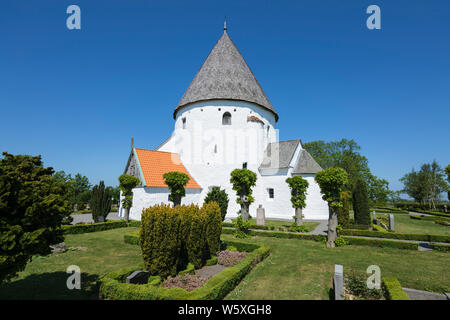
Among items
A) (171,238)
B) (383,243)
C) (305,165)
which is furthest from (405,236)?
(171,238)

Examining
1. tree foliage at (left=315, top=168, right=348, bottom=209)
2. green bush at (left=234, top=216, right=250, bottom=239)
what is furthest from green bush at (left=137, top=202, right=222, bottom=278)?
tree foliage at (left=315, top=168, right=348, bottom=209)

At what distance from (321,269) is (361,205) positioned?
12149mm

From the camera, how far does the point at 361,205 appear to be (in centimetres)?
1872

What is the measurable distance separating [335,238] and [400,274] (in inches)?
175

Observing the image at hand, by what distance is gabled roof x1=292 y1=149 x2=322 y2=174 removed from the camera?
2544 cm

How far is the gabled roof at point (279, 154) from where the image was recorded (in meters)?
26.1

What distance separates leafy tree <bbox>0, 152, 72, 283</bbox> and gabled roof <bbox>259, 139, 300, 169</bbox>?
2297 cm

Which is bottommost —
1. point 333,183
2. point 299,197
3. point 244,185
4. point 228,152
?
point 299,197

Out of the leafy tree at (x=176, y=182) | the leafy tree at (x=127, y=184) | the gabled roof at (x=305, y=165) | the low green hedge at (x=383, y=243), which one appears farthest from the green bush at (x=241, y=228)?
the gabled roof at (x=305, y=165)

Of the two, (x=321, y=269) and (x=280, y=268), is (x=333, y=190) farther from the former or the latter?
(x=280, y=268)

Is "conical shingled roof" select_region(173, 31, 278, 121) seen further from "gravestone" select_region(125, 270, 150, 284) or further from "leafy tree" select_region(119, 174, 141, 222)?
"gravestone" select_region(125, 270, 150, 284)
